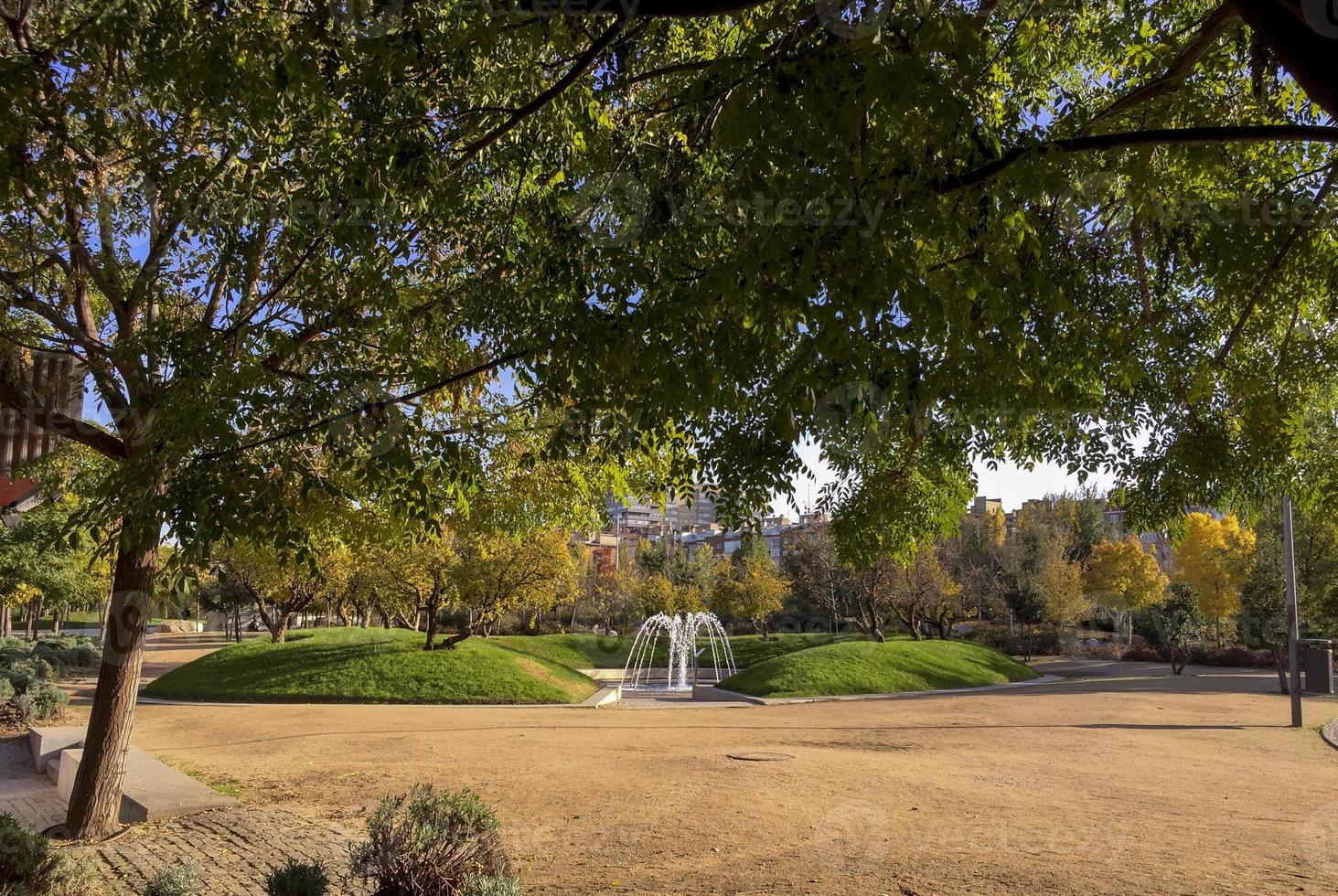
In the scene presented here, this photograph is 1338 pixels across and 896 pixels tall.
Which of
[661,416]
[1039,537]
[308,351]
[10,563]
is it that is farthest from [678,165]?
[1039,537]

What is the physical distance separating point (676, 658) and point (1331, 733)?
26.9 m

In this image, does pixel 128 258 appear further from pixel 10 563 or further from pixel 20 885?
pixel 10 563

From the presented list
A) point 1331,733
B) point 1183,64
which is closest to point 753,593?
point 1331,733

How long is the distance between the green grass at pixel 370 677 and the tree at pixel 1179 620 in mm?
21305

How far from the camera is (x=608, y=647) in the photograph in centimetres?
3988

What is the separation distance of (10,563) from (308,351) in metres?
24.5

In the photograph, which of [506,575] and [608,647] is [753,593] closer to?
[608,647]

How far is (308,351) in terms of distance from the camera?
7.03 m

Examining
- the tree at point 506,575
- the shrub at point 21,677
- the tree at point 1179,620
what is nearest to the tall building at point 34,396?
the shrub at point 21,677

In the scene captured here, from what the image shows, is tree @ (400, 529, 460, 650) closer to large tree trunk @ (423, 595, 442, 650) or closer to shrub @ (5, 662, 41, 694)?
large tree trunk @ (423, 595, 442, 650)

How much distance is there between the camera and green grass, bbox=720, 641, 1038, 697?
82.6ft

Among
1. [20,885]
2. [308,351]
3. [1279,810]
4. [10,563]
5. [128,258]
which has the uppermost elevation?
[128,258]

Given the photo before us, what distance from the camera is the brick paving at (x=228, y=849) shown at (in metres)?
6.83

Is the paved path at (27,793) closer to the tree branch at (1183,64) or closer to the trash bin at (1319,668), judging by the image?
the tree branch at (1183,64)
